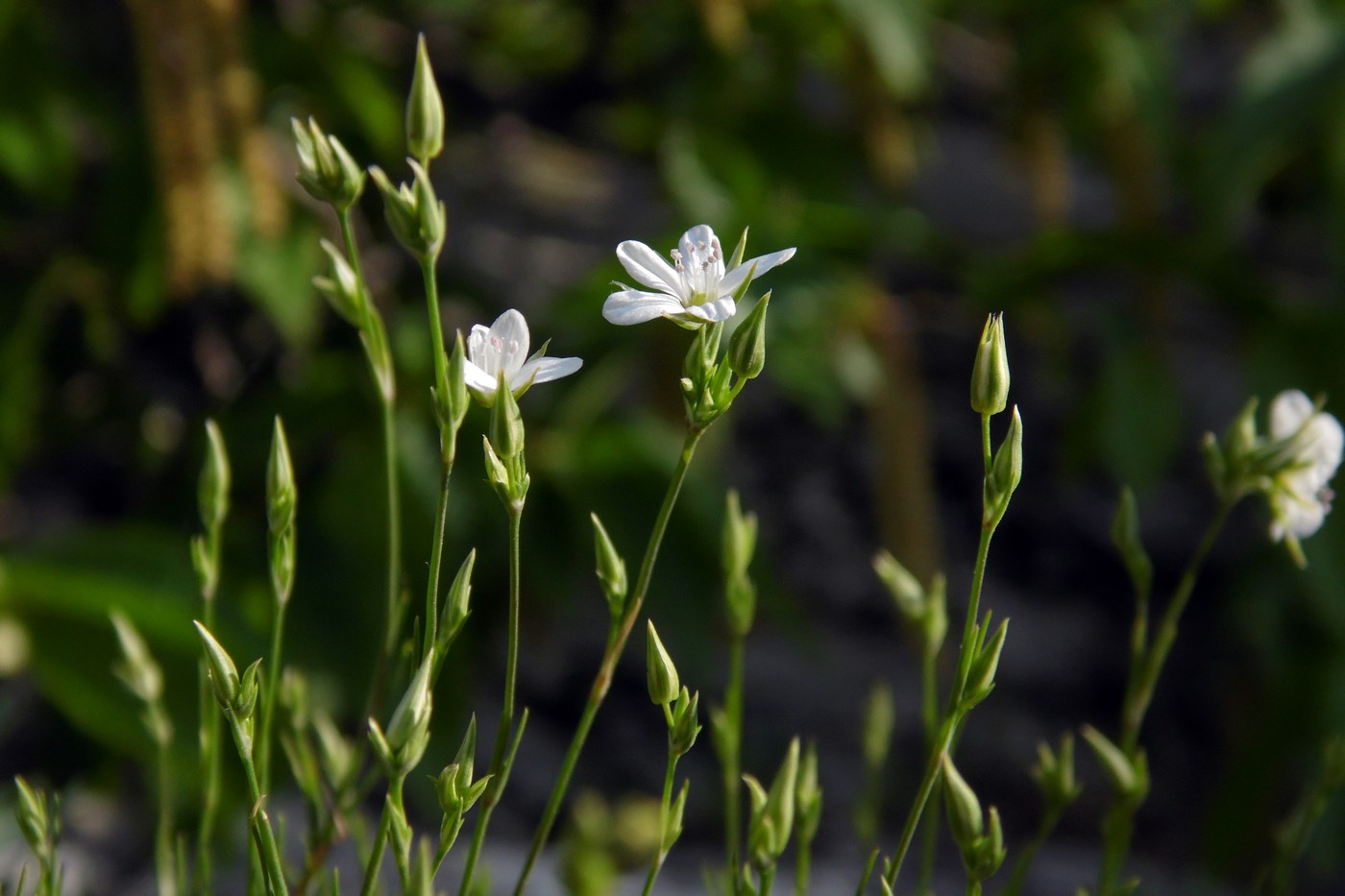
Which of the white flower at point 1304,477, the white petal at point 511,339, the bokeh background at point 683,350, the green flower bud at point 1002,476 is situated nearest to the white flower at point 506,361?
the white petal at point 511,339

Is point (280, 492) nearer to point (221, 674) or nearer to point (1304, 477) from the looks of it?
point (221, 674)

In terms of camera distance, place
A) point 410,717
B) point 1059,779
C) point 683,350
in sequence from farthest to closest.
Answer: point 683,350, point 1059,779, point 410,717

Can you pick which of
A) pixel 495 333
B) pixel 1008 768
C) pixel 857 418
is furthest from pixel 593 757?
pixel 495 333

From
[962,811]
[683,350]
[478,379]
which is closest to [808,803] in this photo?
[962,811]

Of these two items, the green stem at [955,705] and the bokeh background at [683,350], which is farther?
the bokeh background at [683,350]

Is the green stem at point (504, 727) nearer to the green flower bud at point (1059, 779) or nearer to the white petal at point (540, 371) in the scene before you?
the white petal at point (540, 371)
